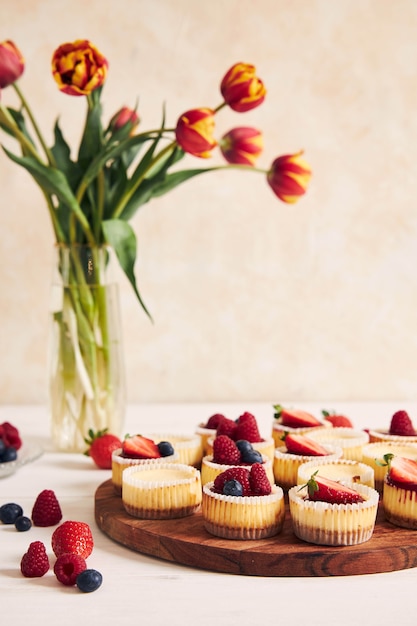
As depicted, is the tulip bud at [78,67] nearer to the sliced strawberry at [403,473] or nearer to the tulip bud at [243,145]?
the tulip bud at [243,145]

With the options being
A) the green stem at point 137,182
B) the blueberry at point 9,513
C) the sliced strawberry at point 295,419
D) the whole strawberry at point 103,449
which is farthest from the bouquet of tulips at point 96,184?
the blueberry at point 9,513

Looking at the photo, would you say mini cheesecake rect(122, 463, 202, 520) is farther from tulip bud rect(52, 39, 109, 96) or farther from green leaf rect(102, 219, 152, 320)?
tulip bud rect(52, 39, 109, 96)

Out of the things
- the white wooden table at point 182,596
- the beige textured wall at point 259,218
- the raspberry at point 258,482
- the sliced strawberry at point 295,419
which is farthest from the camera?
the beige textured wall at point 259,218

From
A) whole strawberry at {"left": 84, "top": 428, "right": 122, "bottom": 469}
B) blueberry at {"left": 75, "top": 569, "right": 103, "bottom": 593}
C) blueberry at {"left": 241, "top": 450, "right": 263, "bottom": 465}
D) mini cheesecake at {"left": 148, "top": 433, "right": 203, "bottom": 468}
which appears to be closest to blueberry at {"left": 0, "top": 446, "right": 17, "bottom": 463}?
whole strawberry at {"left": 84, "top": 428, "right": 122, "bottom": 469}

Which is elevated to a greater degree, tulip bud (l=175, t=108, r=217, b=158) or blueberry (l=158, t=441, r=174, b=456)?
tulip bud (l=175, t=108, r=217, b=158)

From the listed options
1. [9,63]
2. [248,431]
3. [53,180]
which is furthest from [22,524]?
[9,63]

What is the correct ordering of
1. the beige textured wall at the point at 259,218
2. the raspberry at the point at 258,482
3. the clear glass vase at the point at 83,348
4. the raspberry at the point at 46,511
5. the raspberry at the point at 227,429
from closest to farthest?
the raspberry at the point at 258,482 → the raspberry at the point at 46,511 → the raspberry at the point at 227,429 → the clear glass vase at the point at 83,348 → the beige textured wall at the point at 259,218

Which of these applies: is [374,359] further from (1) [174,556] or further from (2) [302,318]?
(1) [174,556]

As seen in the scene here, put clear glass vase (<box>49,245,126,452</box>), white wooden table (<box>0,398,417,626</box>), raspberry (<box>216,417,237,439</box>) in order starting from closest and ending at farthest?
white wooden table (<box>0,398,417,626</box>) < raspberry (<box>216,417,237,439</box>) < clear glass vase (<box>49,245,126,452</box>)

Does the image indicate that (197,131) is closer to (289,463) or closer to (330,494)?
(289,463)
